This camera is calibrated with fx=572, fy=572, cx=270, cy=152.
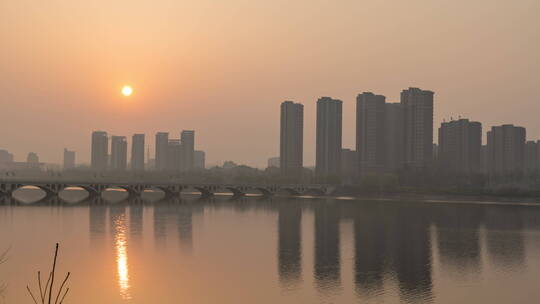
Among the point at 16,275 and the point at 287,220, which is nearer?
the point at 16,275

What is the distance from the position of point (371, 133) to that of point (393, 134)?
9915 mm

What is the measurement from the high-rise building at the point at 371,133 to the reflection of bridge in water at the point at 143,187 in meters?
36.9

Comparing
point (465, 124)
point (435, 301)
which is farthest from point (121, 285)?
point (465, 124)

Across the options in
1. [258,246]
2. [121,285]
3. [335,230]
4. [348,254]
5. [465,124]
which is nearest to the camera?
[121,285]

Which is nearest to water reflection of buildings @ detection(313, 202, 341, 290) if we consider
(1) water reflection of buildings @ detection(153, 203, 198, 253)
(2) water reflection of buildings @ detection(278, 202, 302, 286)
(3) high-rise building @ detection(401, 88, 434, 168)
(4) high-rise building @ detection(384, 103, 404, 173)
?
(2) water reflection of buildings @ detection(278, 202, 302, 286)

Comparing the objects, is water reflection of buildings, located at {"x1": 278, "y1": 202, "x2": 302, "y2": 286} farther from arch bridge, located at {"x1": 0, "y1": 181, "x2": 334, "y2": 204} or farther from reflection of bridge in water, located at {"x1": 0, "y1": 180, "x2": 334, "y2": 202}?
arch bridge, located at {"x1": 0, "y1": 181, "x2": 334, "y2": 204}

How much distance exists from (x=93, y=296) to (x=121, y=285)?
2741 millimetres

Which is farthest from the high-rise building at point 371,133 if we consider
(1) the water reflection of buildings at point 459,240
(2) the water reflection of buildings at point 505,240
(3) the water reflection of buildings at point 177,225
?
(3) the water reflection of buildings at point 177,225

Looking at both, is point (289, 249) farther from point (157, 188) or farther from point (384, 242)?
point (157, 188)

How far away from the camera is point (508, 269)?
4044 cm

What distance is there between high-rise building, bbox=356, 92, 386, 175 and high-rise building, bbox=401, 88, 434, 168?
357 inches

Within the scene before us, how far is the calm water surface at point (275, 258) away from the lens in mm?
31406

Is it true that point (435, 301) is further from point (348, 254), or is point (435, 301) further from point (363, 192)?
point (363, 192)

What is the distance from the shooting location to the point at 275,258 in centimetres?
4334
